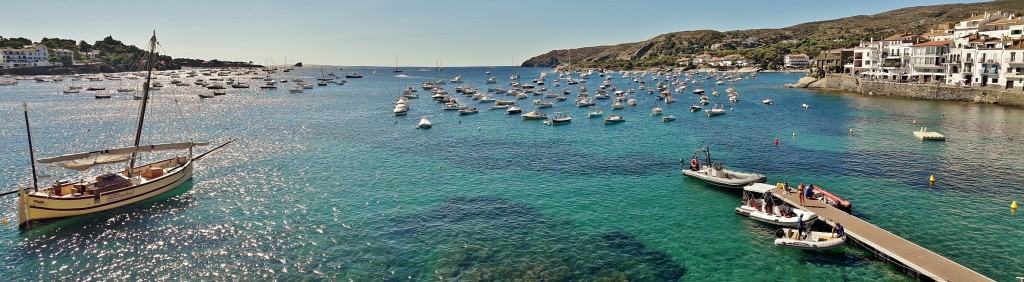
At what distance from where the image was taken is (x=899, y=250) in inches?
1083

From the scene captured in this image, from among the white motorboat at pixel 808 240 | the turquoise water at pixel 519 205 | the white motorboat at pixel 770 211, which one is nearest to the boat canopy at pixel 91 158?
the turquoise water at pixel 519 205

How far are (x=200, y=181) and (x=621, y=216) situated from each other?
1398 inches

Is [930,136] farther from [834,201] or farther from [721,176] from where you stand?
[834,201]

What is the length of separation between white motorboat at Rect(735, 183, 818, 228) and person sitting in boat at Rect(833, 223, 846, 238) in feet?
5.68

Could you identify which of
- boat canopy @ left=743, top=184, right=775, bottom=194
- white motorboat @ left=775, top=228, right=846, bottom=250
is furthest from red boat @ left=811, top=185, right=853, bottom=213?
white motorboat @ left=775, top=228, right=846, bottom=250

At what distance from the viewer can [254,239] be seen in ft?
104

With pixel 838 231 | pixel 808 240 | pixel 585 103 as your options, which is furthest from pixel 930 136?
pixel 585 103

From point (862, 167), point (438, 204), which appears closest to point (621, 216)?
point (438, 204)

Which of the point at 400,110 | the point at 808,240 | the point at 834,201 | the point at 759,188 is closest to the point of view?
the point at 808,240

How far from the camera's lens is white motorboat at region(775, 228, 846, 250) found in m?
29.2

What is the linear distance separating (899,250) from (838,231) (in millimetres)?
2942

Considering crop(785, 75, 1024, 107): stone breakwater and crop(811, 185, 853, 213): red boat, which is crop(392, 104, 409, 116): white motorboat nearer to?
crop(811, 185, 853, 213): red boat

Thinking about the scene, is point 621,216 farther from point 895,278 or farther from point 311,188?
point 311,188

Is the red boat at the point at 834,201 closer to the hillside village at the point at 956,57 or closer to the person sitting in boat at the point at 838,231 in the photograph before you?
the person sitting in boat at the point at 838,231
